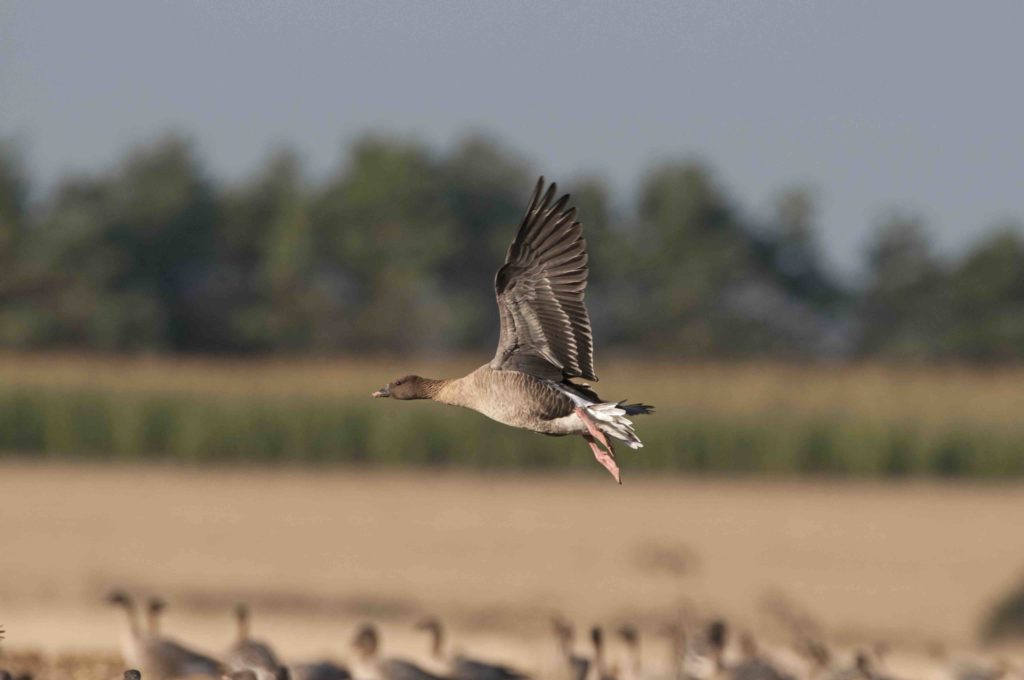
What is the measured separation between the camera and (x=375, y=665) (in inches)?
537

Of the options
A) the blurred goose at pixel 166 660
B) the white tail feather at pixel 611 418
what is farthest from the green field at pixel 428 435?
the white tail feather at pixel 611 418

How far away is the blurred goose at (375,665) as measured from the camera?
13.4 metres

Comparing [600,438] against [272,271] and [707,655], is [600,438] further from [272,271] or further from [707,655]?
[272,271]

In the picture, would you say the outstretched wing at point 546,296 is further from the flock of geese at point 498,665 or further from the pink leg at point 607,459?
the flock of geese at point 498,665

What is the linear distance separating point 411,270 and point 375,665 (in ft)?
163

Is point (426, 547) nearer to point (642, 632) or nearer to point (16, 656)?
point (642, 632)

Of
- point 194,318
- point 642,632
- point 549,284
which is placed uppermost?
point 194,318

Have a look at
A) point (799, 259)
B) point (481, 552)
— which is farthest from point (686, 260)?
point (481, 552)

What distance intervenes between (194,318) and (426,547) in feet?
122

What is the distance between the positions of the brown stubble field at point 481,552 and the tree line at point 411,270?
88.1ft

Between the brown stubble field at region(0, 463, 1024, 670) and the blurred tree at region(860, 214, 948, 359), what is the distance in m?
32.7

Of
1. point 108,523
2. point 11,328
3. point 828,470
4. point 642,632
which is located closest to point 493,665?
point 642,632

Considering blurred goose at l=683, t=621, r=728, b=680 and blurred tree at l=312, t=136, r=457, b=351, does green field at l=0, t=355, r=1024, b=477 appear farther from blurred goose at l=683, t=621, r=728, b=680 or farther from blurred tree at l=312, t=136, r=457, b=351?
blurred tree at l=312, t=136, r=457, b=351

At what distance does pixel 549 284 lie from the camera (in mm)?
10273
